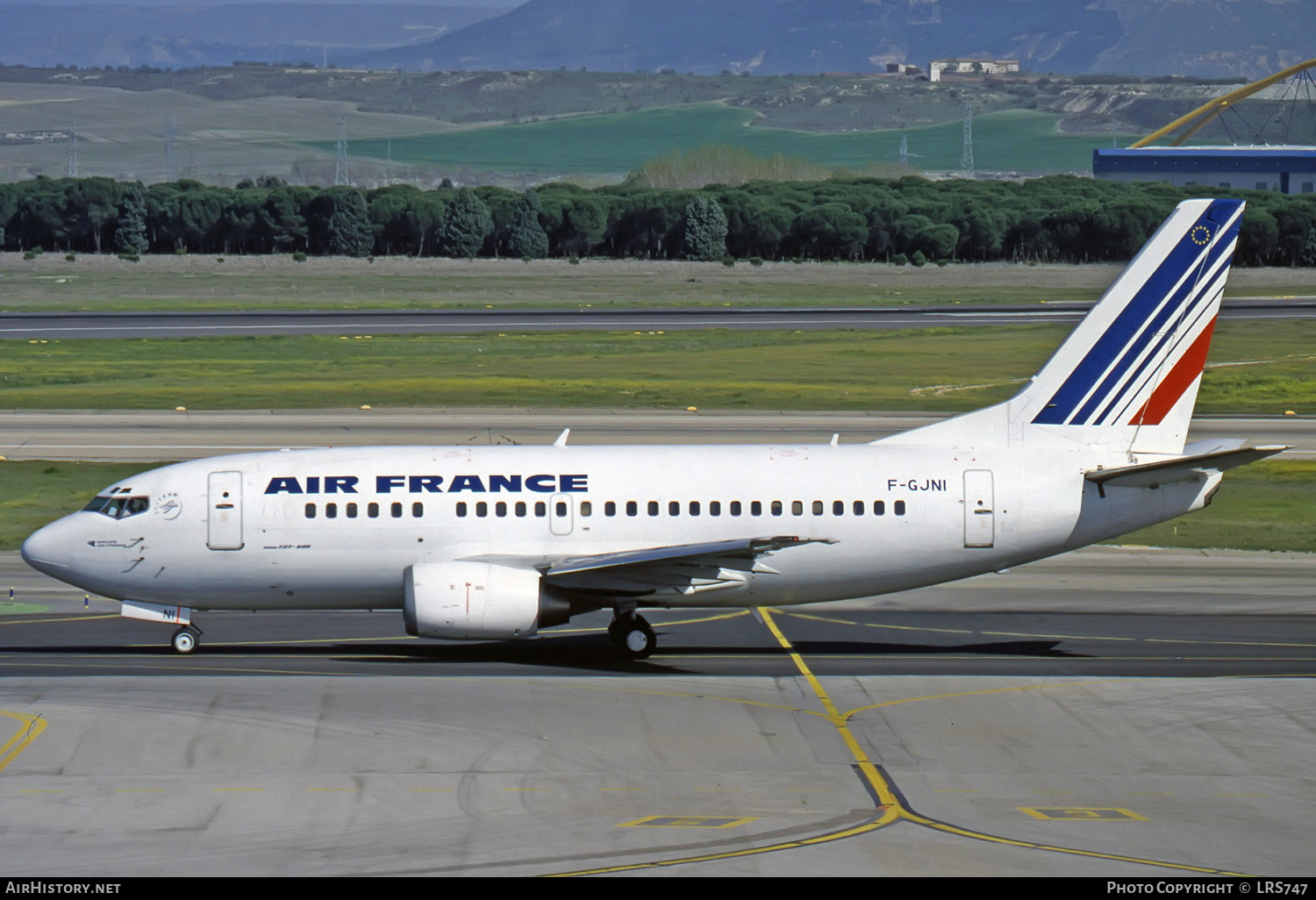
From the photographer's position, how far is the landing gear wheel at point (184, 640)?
32.0m

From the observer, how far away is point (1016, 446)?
32375mm

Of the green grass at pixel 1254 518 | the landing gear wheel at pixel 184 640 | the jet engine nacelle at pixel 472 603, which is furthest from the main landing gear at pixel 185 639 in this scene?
the green grass at pixel 1254 518

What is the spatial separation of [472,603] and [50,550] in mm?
8751

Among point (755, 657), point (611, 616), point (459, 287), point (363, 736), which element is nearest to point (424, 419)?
point (611, 616)

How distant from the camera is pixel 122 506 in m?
31.7

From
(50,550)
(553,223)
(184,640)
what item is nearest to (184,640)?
(184,640)

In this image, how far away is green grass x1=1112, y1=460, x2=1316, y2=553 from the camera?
4528cm

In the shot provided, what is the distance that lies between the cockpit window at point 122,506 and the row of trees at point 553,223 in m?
137

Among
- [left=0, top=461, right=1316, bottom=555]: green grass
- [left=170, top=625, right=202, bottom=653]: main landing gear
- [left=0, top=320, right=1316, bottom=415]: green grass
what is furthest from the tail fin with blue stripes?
[left=0, top=320, right=1316, bottom=415]: green grass

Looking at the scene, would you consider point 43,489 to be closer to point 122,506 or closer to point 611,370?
point 122,506

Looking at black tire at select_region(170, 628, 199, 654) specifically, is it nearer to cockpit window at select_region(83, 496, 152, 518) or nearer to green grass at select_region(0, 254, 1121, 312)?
cockpit window at select_region(83, 496, 152, 518)

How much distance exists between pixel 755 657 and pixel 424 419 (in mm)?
35974

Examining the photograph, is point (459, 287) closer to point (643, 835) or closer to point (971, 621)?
point (971, 621)

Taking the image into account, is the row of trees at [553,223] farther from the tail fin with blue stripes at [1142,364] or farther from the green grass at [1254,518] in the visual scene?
the tail fin with blue stripes at [1142,364]
